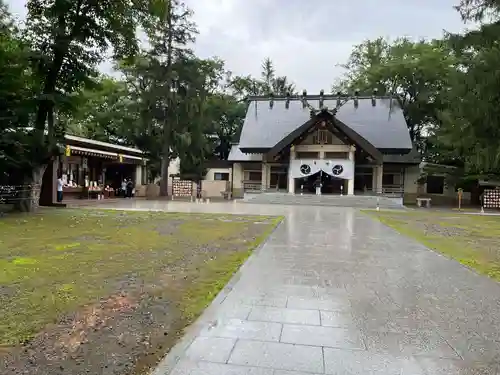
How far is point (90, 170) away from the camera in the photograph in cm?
2659

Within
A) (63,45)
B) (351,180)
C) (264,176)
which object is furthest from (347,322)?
(264,176)

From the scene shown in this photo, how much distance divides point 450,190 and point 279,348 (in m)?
33.1

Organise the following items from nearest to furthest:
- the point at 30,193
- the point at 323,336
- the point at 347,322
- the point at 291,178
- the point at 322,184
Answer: the point at 323,336
the point at 347,322
the point at 30,193
the point at 291,178
the point at 322,184

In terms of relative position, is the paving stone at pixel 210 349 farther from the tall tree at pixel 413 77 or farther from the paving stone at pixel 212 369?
the tall tree at pixel 413 77

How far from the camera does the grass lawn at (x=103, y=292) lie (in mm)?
3027

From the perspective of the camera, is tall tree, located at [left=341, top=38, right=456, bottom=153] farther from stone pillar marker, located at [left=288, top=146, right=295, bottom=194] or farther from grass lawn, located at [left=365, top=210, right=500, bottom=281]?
grass lawn, located at [left=365, top=210, right=500, bottom=281]

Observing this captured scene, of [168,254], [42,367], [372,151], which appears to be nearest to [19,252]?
[168,254]

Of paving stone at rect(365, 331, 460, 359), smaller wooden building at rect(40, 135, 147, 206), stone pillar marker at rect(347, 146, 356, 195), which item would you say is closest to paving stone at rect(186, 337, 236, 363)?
paving stone at rect(365, 331, 460, 359)

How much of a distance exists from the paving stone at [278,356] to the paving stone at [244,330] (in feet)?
0.44

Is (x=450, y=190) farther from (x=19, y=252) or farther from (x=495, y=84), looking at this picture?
(x=19, y=252)

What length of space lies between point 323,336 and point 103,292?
2.54 metres

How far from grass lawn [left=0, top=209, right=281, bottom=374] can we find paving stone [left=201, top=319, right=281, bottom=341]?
0.30m

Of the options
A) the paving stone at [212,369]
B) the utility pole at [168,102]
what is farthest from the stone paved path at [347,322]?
the utility pole at [168,102]

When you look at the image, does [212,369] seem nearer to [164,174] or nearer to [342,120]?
[164,174]
